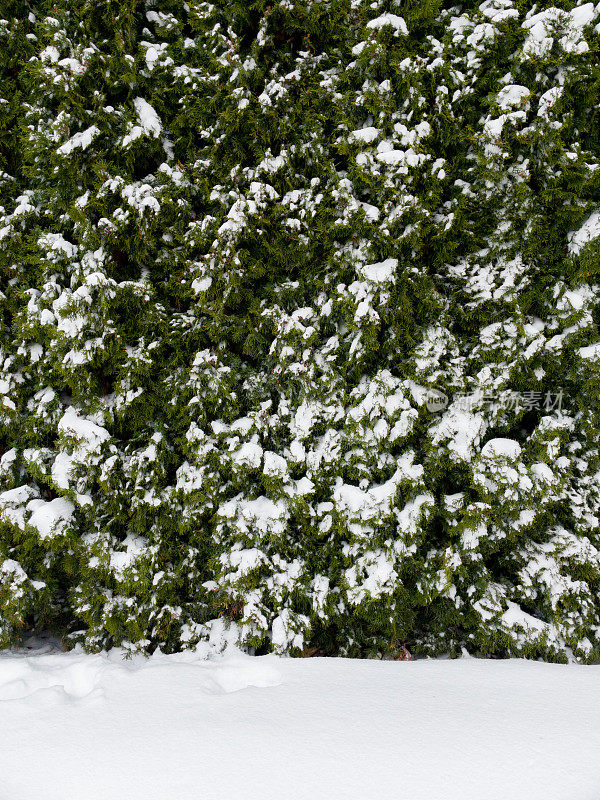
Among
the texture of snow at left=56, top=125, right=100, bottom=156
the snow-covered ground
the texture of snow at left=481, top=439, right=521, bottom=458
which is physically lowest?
the snow-covered ground

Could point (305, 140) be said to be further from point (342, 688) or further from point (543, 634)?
point (543, 634)

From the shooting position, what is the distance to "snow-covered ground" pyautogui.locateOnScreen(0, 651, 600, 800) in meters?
1.60

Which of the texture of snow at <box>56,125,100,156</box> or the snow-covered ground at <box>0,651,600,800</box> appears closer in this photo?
the snow-covered ground at <box>0,651,600,800</box>

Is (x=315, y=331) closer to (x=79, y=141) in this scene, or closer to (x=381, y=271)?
(x=381, y=271)

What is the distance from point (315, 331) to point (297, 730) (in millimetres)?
1979

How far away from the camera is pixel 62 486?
105 inches

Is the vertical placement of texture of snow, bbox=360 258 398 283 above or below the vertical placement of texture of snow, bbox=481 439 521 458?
above

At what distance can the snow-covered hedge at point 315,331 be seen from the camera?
8.58 feet

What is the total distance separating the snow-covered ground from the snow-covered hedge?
14.6 inches

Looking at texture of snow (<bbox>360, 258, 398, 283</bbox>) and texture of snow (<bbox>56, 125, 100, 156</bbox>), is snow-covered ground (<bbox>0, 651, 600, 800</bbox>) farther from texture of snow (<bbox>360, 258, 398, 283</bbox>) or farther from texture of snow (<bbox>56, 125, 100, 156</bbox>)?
texture of snow (<bbox>56, 125, 100, 156</bbox>)

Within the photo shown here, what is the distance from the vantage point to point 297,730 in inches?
72.4

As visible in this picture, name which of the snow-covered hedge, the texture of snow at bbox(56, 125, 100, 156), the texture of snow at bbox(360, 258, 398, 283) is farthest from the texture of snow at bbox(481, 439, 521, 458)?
the texture of snow at bbox(56, 125, 100, 156)

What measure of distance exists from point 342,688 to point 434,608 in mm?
823

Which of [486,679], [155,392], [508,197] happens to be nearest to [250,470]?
[155,392]
